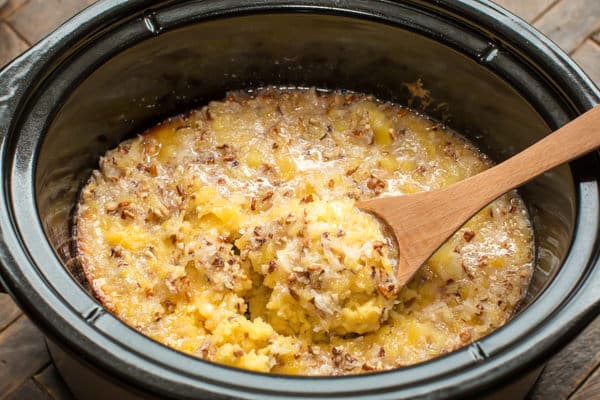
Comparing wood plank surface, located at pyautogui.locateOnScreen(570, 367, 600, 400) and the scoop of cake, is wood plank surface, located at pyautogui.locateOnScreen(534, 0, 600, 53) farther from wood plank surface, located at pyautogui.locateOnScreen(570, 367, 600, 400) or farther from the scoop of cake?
the scoop of cake

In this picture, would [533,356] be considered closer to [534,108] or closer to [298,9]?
[534,108]

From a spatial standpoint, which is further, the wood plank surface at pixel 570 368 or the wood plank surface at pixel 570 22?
the wood plank surface at pixel 570 22

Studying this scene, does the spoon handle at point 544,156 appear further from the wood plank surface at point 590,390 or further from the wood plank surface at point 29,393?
the wood plank surface at point 29,393

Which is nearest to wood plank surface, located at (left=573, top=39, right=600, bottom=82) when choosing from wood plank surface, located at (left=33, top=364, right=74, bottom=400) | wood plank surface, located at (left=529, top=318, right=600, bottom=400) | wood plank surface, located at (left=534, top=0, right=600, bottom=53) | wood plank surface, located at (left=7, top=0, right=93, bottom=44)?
wood plank surface, located at (left=534, top=0, right=600, bottom=53)

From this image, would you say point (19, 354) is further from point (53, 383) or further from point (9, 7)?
point (9, 7)

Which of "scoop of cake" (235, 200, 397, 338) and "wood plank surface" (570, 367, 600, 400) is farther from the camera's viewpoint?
"wood plank surface" (570, 367, 600, 400)

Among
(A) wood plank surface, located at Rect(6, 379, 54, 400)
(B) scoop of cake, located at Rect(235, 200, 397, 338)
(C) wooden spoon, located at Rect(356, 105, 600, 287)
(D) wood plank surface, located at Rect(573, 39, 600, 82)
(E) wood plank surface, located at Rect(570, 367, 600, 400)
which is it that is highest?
(D) wood plank surface, located at Rect(573, 39, 600, 82)

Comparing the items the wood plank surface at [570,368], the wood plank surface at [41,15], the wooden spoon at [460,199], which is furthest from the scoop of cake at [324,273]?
the wood plank surface at [41,15]
